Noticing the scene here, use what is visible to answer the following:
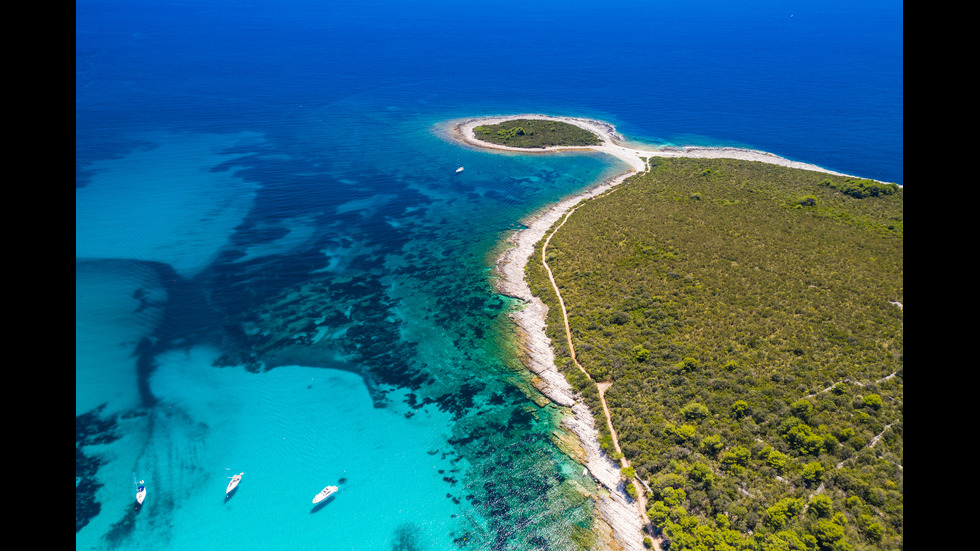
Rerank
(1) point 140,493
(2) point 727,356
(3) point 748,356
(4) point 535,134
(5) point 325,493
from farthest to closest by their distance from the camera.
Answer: (4) point 535,134
(2) point 727,356
(3) point 748,356
(5) point 325,493
(1) point 140,493

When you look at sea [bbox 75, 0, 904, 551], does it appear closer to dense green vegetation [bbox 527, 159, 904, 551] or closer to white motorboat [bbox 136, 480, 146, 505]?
white motorboat [bbox 136, 480, 146, 505]

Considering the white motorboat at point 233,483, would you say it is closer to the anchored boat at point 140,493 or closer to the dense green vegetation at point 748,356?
the anchored boat at point 140,493

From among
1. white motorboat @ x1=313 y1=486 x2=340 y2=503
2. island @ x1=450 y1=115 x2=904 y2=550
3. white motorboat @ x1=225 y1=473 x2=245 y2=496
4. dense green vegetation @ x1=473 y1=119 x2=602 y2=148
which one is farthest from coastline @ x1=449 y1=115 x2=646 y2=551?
white motorboat @ x1=225 y1=473 x2=245 y2=496

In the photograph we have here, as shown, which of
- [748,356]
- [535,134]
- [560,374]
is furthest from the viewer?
[535,134]

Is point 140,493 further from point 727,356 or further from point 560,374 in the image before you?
point 727,356

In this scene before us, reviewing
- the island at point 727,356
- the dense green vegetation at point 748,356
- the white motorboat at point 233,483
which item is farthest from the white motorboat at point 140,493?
the dense green vegetation at point 748,356

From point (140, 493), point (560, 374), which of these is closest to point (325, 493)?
point (140, 493)

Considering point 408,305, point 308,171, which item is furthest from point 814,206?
point 308,171

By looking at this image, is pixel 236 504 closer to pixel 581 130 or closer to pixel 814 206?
pixel 814 206
